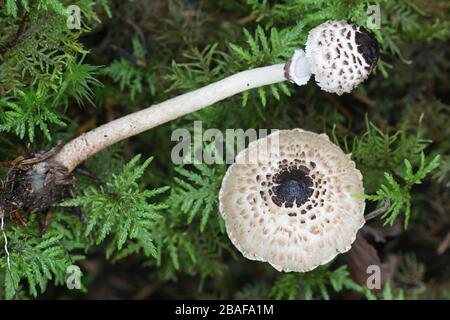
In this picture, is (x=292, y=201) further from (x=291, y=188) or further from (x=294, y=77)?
(x=294, y=77)

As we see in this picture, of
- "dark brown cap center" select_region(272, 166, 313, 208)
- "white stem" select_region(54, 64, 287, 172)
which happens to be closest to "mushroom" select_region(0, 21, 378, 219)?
"white stem" select_region(54, 64, 287, 172)

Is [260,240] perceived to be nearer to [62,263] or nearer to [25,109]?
[62,263]

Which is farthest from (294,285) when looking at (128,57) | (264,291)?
(128,57)

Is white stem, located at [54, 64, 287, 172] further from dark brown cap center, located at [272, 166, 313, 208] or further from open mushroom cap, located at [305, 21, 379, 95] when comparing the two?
dark brown cap center, located at [272, 166, 313, 208]

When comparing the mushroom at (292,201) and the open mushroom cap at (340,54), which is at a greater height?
the open mushroom cap at (340,54)

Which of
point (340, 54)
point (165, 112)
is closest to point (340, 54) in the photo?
Result: point (340, 54)

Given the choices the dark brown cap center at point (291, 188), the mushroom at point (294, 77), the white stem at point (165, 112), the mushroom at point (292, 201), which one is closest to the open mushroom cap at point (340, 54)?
the mushroom at point (294, 77)

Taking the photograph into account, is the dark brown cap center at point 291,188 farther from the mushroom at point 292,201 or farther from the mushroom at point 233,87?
the mushroom at point 233,87

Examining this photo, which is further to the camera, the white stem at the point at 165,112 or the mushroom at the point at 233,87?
the white stem at the point at 165,112
